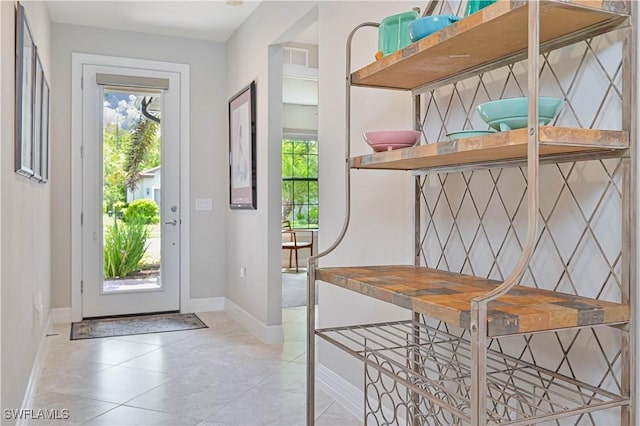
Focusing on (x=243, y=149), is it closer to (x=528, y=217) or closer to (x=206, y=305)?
(x=206, y=305)

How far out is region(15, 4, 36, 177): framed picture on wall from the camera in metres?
2.22

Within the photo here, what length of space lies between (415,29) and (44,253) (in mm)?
3219

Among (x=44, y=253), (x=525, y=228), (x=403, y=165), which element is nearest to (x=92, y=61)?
(x=44, y=253)

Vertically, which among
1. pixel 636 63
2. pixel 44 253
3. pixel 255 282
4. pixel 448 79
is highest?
pixel 448 79

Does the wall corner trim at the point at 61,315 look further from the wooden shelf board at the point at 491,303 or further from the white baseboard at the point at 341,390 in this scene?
the wooden shelf board at the point at 491,303

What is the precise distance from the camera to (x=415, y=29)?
149 centimetres

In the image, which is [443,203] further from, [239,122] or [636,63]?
[239,122]

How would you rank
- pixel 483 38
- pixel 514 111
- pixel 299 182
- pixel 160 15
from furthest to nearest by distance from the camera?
pixel 299 182 → pixel 160 15 → pixel 483 38 → pixel 514 111

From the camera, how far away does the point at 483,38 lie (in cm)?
134

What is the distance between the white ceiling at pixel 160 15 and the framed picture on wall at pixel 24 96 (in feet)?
4.71

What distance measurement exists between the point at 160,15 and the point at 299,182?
4244mm

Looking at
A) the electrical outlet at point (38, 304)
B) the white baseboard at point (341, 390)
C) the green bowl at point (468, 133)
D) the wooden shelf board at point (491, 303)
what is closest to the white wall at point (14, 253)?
the electrical outlet at point (38, 304)

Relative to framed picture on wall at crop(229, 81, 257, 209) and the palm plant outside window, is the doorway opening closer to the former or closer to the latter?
the palm plant outside window

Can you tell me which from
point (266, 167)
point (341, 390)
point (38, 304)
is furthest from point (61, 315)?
point (341, 390)
